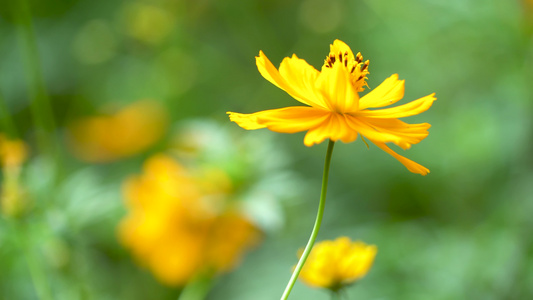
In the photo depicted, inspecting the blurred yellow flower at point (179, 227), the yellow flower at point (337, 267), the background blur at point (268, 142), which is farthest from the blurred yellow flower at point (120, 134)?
the yellow flower at point (337, 267)

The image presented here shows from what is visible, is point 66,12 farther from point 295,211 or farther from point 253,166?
point 253,166

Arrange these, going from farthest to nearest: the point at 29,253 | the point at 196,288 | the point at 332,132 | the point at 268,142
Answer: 1. the point at 196,288
2. the point at 268,142
3. the point at 29,253
4. the point at 332,132

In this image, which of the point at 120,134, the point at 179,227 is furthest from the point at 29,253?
the point at 120,134

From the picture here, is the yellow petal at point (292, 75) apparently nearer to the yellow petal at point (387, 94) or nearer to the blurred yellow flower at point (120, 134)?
the yellow petal at point (387, 94)

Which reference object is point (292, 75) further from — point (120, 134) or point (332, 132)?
point (120, 134)

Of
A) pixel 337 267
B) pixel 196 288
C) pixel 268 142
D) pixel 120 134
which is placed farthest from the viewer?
pixel 120 134

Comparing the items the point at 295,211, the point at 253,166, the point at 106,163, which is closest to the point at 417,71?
the point at 295,211
